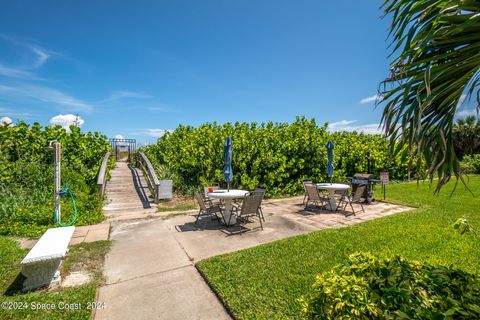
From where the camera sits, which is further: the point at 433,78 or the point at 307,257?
the point at 307,257

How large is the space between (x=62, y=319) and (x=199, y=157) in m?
7.61

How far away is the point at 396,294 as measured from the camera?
160 cm

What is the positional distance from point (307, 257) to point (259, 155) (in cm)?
646

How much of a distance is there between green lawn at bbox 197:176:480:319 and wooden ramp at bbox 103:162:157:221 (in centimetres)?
440

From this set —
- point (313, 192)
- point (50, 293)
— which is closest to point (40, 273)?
point (50, 293)

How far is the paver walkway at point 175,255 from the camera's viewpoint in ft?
9.63

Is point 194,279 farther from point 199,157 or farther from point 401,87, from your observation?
point 199,157

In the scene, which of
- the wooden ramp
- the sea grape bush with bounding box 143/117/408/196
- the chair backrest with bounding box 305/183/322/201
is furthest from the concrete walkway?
the sea grape bush with bounding box 143/117/408/196

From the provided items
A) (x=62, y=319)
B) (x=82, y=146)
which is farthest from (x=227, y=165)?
(x=82, y=146)

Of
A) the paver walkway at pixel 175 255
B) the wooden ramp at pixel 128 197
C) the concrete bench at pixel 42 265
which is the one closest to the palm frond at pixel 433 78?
the paver walkway at pixel 175 255

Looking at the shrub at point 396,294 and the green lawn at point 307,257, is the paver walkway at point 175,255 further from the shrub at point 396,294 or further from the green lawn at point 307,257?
the shrub at point 396,294

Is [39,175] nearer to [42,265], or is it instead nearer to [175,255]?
[42,265]

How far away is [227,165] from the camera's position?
6.75m

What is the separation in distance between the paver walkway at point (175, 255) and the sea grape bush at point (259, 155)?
251 centimetres
